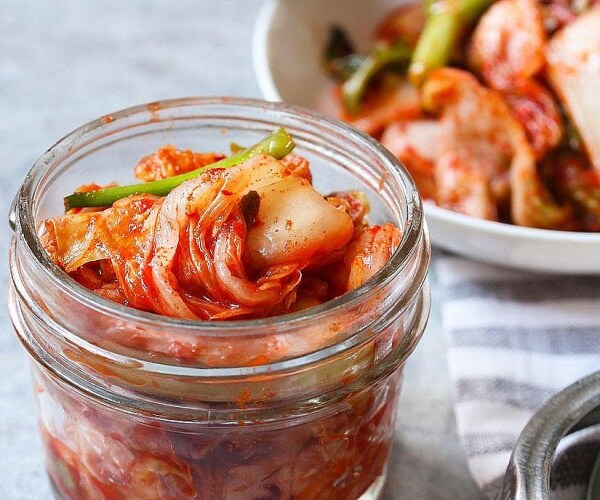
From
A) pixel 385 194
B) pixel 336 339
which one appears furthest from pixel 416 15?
pixel 336 339

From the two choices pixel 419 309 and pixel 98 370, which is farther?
pixel 419 309

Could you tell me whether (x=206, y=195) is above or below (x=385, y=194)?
above

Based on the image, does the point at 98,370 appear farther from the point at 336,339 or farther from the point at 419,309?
the point at 419,309

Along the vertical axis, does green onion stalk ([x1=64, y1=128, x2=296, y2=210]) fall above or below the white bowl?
above

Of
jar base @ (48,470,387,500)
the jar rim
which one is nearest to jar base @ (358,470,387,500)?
jar base @ (48,470,387,500)

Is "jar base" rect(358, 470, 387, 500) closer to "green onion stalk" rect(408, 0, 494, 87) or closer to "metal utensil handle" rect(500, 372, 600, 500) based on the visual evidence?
"metal utensil handle" rect(500, 372, 600, 500)

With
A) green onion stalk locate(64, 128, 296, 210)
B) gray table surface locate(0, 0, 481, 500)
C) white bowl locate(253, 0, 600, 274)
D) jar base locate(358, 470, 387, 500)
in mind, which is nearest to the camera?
green onion stalk locate(64, 128, 296, 210)
